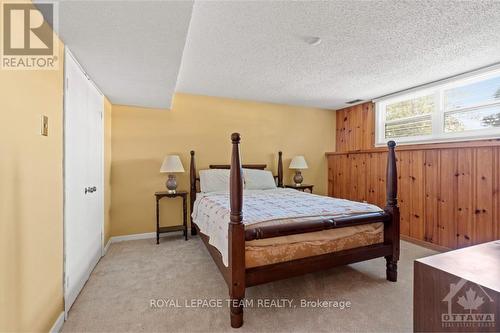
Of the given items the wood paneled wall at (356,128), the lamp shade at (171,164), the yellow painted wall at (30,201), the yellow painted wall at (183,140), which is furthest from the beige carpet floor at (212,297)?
the wood paneled wall at (356,128)

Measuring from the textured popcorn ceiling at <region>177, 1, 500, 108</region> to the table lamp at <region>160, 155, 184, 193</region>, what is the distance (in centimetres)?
108

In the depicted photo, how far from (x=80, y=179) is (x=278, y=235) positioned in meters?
1.81

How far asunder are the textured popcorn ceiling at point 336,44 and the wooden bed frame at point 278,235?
94 centimetres

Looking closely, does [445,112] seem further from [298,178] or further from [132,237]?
[132,237]

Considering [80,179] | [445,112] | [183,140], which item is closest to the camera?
[80,179]

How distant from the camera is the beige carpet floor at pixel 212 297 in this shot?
5.10 feet

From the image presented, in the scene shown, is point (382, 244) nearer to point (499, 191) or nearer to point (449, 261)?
point (449, 261)

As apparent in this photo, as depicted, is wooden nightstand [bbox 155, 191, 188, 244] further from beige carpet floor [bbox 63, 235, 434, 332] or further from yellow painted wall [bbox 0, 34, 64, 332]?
yellow painted wall [bbox 0, 34, 64, 332]

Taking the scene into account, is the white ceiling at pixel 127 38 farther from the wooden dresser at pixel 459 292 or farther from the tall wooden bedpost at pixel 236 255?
the wooden dresser at pixel 459 292

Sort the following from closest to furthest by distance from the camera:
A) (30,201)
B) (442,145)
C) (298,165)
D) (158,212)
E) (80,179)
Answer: (30,201) → (80,179) → (442,145) → (158,212) → (298,165)

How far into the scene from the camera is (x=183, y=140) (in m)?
3.59

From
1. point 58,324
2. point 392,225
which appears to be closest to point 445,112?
point 392,225

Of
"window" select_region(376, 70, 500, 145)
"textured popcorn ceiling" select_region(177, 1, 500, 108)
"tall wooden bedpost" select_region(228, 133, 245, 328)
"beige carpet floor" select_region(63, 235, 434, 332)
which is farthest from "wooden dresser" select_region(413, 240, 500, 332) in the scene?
"window" select_region(376, 70, 500, 145)

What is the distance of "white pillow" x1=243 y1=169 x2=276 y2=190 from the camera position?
3547mm
